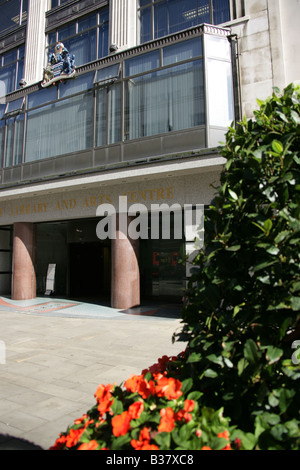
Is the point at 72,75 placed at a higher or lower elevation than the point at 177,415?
higher

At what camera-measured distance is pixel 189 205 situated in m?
12.5

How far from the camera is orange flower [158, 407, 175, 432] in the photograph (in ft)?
5.87

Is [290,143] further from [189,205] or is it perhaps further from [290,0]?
[290,0]

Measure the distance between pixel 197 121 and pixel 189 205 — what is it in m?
3.03

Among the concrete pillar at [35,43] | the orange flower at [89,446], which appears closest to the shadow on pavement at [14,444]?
the orange flower at [89,446]

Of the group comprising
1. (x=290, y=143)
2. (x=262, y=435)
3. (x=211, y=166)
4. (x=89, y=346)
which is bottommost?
(x=89, y=346)

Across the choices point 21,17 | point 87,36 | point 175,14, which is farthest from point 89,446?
point 21,17

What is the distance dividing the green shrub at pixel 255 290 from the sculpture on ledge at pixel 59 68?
1468 centimetres

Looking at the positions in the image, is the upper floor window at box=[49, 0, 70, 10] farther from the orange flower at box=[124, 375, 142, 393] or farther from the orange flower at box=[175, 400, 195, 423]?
the orange flower at box=[175, 400, 195, 423]

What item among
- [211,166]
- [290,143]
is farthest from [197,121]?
[290,143]

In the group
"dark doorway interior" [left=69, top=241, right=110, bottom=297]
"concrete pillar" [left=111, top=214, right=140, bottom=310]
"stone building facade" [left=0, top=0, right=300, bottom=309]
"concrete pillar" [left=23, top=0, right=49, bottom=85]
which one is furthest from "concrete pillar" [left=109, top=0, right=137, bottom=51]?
"dark doorway interior" [left=69, top=241, right=110, bottom=297]

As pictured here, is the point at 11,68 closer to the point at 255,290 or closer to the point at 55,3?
the point at 55,3

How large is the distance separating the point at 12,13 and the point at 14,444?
24.2 meters

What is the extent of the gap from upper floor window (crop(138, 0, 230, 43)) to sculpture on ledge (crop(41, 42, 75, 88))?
11.7 ft
